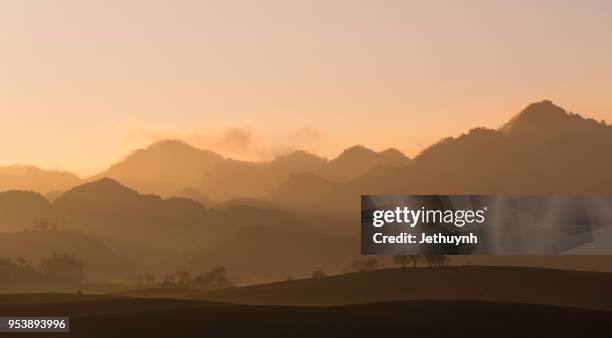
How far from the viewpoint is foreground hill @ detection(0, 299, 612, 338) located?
179 ft

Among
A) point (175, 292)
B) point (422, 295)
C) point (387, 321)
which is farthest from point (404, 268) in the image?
point (387, 321)

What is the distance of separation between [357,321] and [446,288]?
36.0 metres

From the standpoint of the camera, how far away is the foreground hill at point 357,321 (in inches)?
2144

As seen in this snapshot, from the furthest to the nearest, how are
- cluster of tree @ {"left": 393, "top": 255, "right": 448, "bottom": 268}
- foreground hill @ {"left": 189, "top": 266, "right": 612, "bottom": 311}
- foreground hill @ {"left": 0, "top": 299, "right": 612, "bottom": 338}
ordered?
cluster of tree @ {"left": 393, "top": 255, "right": 448, "bottom": 268}, foreground hill @ {"left": 189, "top": 266, "right": 612, "bottom": 311}, foreground hill @ {"left": 0, "top": 299, "right": 612, "bottom": 338}

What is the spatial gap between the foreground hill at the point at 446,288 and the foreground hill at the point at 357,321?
17.5 meters

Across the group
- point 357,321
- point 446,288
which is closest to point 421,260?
point 446,288

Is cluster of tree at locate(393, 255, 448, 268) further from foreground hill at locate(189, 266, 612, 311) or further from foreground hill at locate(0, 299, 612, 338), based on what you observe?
foreground hill at locate(0, 299, 612, 338)

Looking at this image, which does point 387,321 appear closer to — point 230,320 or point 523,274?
point 230,320

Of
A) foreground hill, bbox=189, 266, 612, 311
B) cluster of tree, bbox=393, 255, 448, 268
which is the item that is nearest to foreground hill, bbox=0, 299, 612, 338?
foreground hill, bbox=189, 266, 612, 311

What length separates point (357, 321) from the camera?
5947cm

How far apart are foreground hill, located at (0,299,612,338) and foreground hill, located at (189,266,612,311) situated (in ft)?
57.4

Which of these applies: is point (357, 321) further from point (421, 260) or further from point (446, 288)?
point (421, 260)

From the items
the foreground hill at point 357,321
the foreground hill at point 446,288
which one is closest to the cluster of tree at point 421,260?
the foreground hill at point 446,288

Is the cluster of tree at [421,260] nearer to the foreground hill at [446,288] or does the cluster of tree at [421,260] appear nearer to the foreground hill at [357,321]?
the foreground hill at [446,288]
